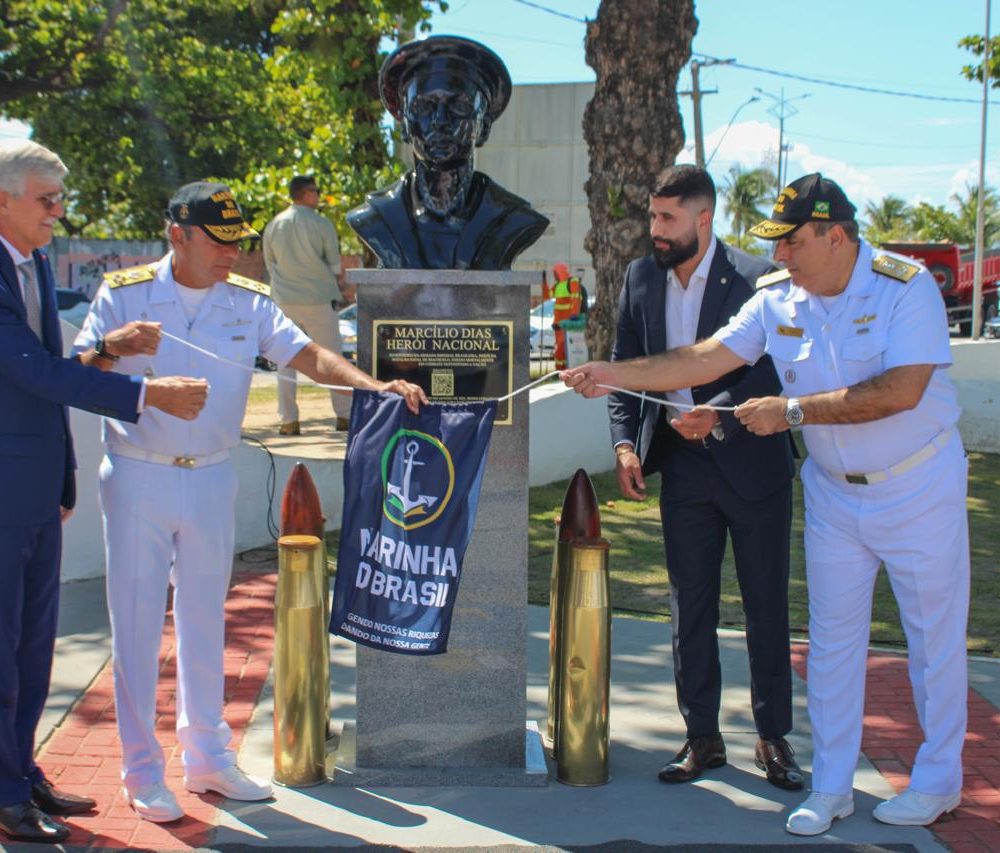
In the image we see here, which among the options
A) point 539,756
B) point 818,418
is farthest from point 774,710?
point 818,418

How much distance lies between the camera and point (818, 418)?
3969 millimetres

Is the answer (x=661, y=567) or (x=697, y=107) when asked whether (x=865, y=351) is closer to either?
(x=661, y=567)

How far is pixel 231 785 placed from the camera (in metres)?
4.29

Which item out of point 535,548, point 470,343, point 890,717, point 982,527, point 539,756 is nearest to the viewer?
point 470,343

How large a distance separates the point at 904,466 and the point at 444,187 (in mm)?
1975

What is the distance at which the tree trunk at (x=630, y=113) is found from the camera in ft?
33.2

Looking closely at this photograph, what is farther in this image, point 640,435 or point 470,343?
point 640,435

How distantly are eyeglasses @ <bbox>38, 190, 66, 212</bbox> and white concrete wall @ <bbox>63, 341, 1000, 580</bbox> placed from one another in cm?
315

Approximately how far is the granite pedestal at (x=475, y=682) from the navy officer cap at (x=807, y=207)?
1070 mm

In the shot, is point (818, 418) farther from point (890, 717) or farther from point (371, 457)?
point (890, 717)

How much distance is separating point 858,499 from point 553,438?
20.7 feet

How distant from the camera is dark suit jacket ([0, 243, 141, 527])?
3756 mm

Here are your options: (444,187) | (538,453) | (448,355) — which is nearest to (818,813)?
(448,355)

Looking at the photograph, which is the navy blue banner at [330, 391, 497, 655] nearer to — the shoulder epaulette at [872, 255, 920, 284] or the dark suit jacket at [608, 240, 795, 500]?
the dark suit jacket at [608, 240, 795, 500]
